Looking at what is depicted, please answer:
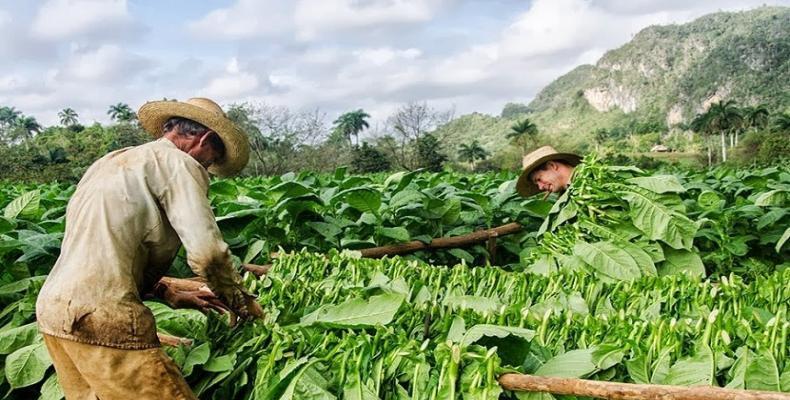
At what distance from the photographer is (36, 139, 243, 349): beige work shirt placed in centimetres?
191

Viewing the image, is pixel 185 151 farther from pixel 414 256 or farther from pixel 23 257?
pixel 414 256

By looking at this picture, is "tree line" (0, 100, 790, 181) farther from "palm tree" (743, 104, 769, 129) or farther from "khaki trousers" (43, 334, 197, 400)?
"khaki trousers" (43, 334, 197, 400)

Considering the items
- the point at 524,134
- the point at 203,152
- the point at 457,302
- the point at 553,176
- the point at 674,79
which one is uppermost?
the point at 674,79

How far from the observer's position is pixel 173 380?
1900mm

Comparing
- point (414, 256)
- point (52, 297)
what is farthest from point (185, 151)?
point (414, 256)

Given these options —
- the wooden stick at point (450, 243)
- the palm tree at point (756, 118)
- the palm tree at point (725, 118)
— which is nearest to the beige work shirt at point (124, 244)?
the wooden stick at point (450, 243)

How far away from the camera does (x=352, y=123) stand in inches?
2667

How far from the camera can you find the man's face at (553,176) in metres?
4.60

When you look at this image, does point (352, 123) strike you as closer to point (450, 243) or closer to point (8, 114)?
point (8, 114)

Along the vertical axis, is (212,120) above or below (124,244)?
above

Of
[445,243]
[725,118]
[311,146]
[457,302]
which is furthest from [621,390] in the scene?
[725,118]

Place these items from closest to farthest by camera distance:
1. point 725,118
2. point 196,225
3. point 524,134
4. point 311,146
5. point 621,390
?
point 621,390, point 196,225, point 311,146, point 725,118, point 524,134

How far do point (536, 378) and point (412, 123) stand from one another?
47038 mm

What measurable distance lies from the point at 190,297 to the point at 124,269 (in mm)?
573
